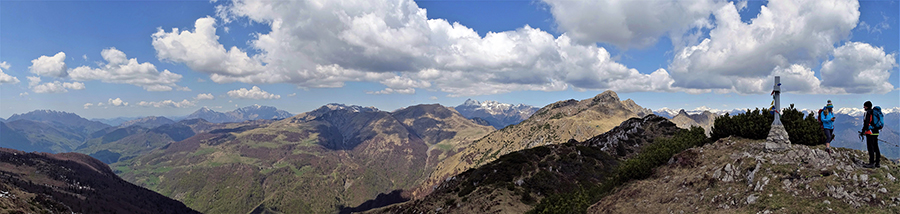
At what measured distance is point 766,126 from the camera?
36.4m

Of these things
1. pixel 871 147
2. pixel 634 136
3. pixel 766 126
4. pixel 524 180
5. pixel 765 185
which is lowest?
pixel 524 180

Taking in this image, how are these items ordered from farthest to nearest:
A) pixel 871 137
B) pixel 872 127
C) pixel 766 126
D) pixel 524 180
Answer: pixel 524 180
pixel 766 126
pixel 871 137
pixel 872 127

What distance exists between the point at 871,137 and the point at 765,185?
693cm

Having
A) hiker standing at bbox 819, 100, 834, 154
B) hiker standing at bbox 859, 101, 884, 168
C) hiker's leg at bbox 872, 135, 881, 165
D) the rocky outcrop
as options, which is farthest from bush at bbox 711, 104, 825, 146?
the rocky outcrop

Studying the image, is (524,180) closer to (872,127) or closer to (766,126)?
(766,126)

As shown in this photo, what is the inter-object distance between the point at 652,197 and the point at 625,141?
355ft

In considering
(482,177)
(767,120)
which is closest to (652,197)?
(767,120)

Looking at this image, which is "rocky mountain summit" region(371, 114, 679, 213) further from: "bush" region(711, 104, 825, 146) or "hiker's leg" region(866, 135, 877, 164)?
"hiker's leg" region(866, 135, 877, 164)

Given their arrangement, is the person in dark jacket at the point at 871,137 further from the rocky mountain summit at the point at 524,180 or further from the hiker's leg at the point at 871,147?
the rocky mountain summit at the point at 524,180

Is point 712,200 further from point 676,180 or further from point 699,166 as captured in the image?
point 699,166

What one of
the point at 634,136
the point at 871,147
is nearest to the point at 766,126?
the point at 871,147

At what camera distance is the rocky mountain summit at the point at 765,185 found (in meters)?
20.6

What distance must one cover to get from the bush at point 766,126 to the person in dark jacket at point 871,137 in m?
9.92

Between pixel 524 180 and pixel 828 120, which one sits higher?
pixel 828 120
